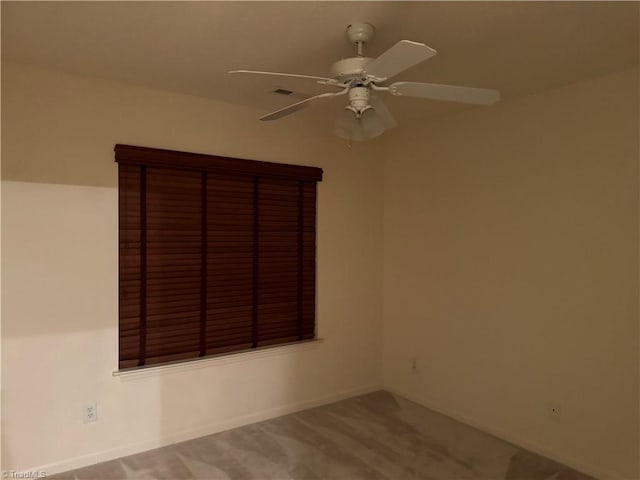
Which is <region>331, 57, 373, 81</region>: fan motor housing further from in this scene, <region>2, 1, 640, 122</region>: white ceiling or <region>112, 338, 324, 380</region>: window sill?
<region>112, 338, 324, 380</region>: window sill

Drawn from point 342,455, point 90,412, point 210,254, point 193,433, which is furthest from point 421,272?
point 90,412

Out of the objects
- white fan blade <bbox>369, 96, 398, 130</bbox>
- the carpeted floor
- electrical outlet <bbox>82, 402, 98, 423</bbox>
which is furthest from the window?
white fan blade <bbox>369, 96, 398, 130</bbox>

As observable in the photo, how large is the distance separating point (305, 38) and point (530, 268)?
6.99 feet

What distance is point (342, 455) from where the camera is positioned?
10.1ft

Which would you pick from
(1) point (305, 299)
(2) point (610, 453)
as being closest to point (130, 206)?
(1) point (305, 299)

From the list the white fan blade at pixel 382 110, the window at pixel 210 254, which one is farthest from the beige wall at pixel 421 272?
the white fan blade at pixel 382 110

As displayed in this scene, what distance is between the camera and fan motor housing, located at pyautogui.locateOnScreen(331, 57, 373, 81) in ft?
6.54

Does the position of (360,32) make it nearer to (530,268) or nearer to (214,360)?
(530,268)

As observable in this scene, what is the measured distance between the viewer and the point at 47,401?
2799 millimetres

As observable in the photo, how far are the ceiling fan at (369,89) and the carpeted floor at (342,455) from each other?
206 cm

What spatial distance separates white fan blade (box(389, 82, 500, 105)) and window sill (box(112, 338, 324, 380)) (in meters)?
2.30

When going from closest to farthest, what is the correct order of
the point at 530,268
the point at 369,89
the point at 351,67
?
the point at 351,67, the point at 369,89, the point at 530,268

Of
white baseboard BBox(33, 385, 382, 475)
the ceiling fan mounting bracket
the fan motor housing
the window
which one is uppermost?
the ceiling fan mounting bracket

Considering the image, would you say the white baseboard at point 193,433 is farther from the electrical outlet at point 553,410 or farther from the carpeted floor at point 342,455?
the electrical outlet at point 553,410
